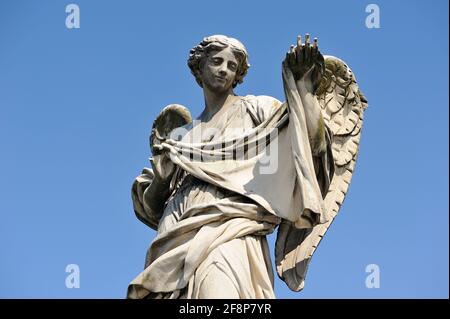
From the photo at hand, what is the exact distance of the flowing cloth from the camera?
17.9 metres

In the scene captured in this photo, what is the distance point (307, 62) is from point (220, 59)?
126 cm

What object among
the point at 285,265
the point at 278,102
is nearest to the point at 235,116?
the point at 278,102

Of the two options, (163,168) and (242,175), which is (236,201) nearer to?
(242,175)

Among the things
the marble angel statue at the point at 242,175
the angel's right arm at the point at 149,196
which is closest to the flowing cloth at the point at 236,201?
the marble angel statue at the point at 242,175

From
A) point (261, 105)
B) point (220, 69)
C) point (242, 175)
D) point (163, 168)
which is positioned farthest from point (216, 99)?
point (242, 175)

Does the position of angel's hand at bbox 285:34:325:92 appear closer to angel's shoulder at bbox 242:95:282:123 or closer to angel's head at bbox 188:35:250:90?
angel's shoulder at bbox 242:95:282:123

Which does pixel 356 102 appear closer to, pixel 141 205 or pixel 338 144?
pixel 338 144

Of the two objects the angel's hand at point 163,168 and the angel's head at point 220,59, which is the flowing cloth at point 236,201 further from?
the angel's head at point 220,59

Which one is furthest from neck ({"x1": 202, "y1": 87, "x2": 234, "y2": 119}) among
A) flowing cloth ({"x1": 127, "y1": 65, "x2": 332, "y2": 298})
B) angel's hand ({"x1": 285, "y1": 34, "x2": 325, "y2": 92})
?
angel's hand ({"x1": 285, "y1": 34, "x2": 325, "y2": 92})

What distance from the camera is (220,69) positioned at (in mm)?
19156

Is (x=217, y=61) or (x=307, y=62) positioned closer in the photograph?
(x=307, y=62)
